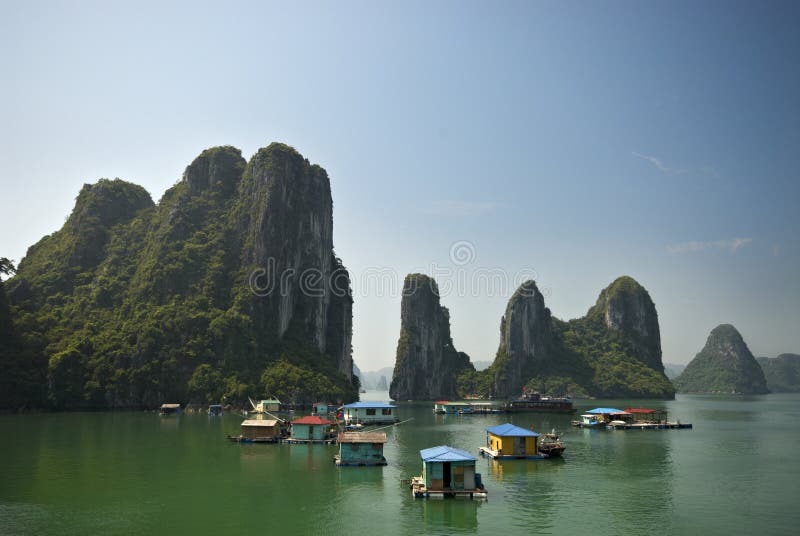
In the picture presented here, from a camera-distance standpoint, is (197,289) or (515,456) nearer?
(515,456)

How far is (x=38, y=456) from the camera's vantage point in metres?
41.2

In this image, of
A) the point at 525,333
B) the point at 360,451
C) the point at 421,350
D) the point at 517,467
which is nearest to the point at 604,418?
the point at 517,467

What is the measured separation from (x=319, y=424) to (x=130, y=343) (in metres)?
65.8

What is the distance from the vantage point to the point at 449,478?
95.7 ft

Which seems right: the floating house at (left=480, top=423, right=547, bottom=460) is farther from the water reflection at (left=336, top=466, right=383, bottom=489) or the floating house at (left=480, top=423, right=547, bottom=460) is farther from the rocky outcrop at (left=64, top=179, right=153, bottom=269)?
the rocky outcrop at (left=64, top=179, right=153, bottom=269)

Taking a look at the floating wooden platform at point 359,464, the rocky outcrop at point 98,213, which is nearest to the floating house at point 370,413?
the floating wooden platform at point 359,464

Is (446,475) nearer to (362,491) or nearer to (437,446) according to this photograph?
(362,491)

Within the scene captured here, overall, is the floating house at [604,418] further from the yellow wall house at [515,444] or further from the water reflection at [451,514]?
the water reflection at [451,514]

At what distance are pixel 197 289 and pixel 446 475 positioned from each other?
3875 inches

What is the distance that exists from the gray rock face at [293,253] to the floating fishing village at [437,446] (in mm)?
30887

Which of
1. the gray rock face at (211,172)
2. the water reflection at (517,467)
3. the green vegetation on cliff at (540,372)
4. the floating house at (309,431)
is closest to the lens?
the water reflection at (517,467)

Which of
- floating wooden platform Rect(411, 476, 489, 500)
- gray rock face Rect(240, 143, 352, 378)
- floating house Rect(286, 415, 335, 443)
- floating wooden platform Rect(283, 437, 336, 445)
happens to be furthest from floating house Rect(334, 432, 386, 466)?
gray rock face Rect(240, 143, 352, 378)

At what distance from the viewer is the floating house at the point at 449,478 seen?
1126 inches

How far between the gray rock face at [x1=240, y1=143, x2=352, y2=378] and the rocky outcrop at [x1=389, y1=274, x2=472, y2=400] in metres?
40.5
